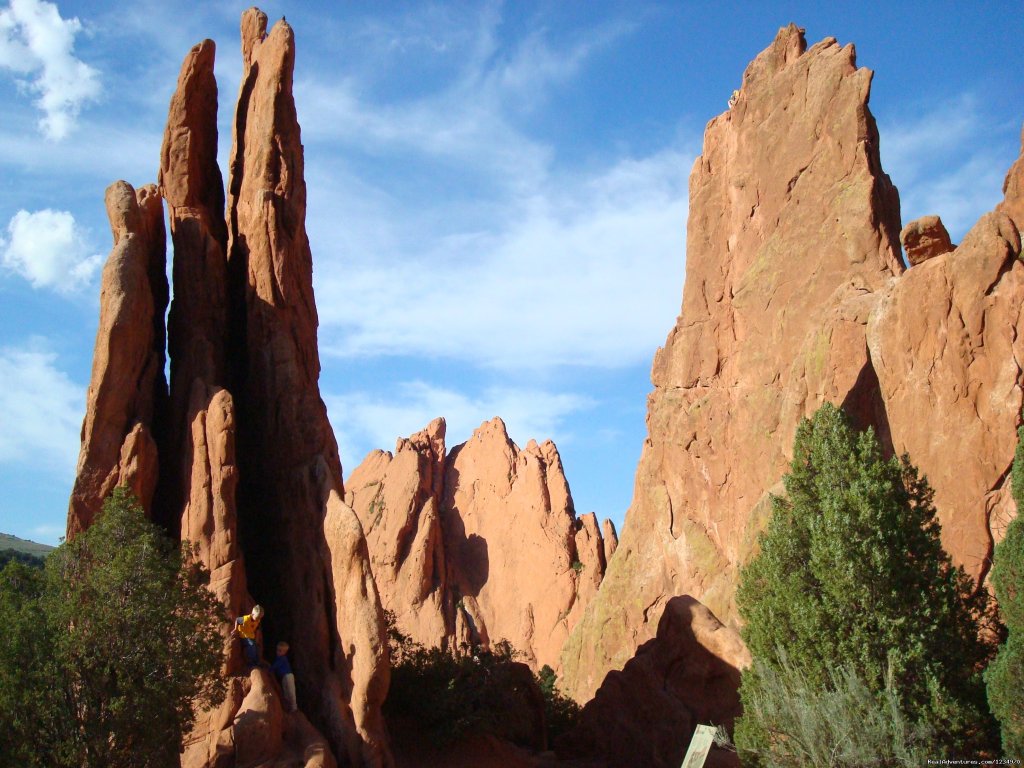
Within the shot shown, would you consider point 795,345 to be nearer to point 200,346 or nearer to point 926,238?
point 926,238

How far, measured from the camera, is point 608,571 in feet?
146

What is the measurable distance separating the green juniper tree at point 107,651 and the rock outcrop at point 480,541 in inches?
1427

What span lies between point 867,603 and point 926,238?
1746 cm

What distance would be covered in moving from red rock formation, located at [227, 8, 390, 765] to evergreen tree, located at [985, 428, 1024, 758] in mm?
12199

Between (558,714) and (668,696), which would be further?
(558,714)

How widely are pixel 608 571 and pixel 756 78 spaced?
22989 mm

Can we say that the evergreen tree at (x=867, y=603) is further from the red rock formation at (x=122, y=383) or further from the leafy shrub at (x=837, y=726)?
the red rock formation at (x=122, y=383)

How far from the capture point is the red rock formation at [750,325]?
114 ft

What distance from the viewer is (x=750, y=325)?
4003cm

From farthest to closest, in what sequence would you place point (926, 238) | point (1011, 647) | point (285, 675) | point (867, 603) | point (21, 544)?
point (21, 544)
point (926, 238)
point (285, 675)
point (867, 603)
point (1011, 647)

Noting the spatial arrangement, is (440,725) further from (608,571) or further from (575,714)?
(608,571)

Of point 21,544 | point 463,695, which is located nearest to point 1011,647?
point 463,695

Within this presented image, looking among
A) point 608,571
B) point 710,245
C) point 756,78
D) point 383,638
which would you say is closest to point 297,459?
point 383,638

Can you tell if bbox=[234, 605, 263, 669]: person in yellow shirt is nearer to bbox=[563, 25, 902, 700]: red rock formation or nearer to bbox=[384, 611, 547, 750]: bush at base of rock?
bbox=[384, 611, 547, 750]: bush at base of rock
